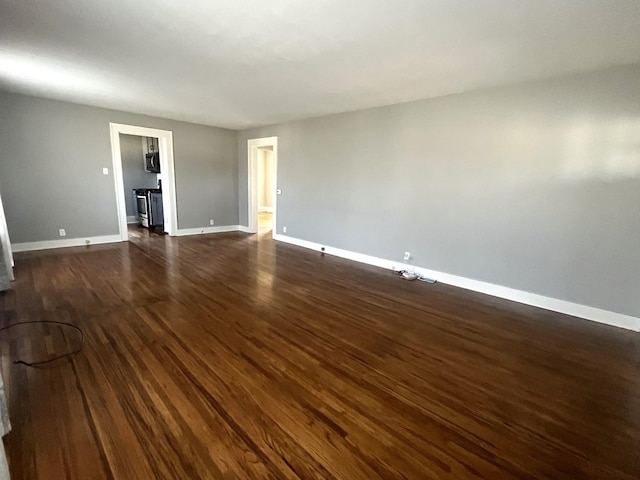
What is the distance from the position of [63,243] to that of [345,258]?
5212 mm

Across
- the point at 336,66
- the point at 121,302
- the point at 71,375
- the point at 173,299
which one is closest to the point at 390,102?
the point at 336,66

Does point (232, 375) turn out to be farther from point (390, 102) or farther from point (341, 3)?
point (390, 102)

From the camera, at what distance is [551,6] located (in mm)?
1953

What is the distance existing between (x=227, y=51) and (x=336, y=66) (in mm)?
1076

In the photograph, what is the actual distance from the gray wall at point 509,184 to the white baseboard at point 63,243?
463 cm

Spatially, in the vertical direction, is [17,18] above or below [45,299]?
above

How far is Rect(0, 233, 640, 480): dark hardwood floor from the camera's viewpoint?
150 centimetres

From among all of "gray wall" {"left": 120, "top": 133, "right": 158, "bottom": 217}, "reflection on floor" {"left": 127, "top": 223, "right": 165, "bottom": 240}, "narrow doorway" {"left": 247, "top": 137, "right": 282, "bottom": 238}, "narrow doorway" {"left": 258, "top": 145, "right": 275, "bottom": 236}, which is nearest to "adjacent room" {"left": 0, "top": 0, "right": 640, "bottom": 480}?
"reflection on floor" {"left": 127, "top": 223, "right": 165, "bottom": 240}

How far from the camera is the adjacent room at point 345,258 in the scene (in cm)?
166

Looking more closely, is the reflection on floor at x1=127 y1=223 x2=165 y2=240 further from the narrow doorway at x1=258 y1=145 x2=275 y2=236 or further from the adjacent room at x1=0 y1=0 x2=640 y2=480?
the narrow doorway at x1=258 y1=145 x2=275 y2=236

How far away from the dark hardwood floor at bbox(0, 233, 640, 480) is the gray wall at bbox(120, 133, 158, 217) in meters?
5.58

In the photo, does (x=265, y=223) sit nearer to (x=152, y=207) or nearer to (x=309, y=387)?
(x=152, y=207)

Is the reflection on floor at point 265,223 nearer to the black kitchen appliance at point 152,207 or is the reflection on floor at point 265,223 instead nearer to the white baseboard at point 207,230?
the white baseboard at point 207,230

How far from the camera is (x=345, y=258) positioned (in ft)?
18.3
